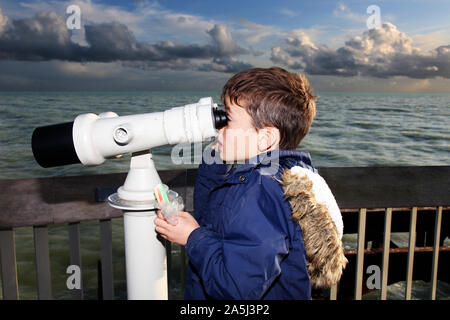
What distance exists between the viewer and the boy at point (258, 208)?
1.01 m

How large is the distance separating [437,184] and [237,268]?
122 centimetres

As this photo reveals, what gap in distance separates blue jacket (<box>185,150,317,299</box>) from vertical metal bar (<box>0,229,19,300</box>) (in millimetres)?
748

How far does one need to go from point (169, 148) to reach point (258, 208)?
7117 mm

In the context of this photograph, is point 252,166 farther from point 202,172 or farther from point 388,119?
point 388,119

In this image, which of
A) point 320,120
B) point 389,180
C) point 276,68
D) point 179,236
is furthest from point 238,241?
point 320,120

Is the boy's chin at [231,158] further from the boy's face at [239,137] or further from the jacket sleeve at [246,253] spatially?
the jacket sleeve at [246,253]

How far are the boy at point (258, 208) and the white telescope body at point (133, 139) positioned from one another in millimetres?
73

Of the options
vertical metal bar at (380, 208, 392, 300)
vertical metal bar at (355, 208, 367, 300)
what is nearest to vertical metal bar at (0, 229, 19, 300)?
vertical metal bar at (355, 208, 367, 300)

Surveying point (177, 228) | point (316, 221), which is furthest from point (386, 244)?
point (177, 228)

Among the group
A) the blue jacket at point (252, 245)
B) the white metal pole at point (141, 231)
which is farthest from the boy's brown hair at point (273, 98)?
the white metal pole at point (141, 231)

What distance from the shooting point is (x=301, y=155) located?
50.1 inches

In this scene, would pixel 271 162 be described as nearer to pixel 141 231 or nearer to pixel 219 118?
pixel 219 118

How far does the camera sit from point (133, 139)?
100cm

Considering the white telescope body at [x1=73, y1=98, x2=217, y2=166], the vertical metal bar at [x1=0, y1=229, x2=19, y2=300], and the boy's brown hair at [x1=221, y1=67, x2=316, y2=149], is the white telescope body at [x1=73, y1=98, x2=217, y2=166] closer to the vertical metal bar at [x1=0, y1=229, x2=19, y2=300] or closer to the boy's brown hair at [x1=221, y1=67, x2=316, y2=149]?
the boy's brown hair at [x1=221, y1=67, x2=316, y2=149]
